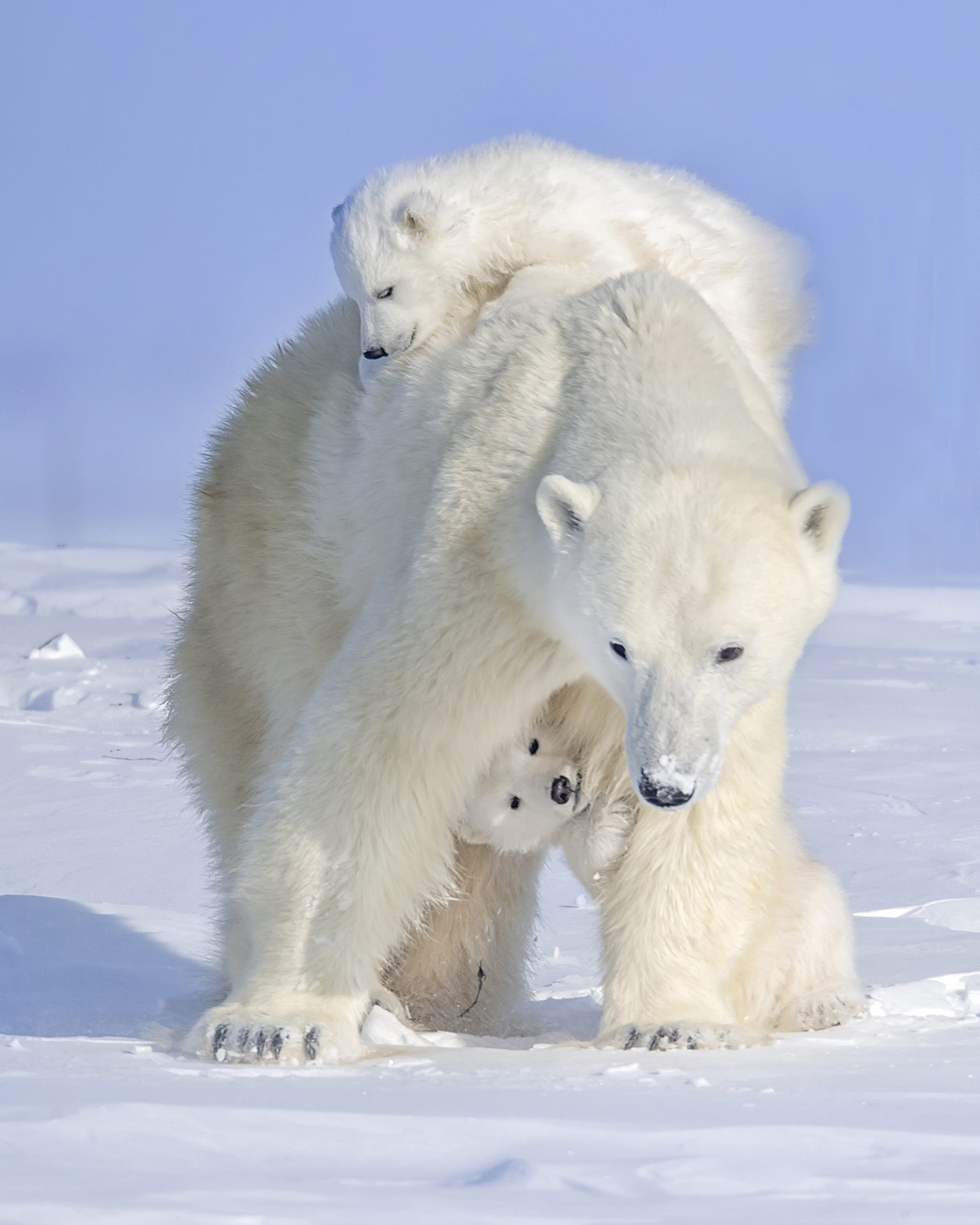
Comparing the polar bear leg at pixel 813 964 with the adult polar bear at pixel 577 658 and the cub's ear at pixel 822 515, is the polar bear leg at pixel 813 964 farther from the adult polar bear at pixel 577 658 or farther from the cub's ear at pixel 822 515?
the cub's ear at pixel 822 515

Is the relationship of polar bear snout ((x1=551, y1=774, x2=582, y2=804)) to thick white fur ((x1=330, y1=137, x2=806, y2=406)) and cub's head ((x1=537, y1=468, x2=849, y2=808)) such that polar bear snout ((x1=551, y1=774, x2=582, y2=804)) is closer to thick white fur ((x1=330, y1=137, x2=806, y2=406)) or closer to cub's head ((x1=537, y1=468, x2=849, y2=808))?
cub's head ((x1=537, y1=468, x2=849, y2=808))

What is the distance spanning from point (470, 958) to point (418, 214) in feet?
6.31

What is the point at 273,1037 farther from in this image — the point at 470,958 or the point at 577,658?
the point at 470,958

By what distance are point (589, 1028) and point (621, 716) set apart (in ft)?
3.04

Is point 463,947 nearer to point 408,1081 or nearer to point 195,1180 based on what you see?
point 408,1081

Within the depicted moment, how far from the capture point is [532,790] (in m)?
3.38

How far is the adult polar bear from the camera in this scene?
2.68 m

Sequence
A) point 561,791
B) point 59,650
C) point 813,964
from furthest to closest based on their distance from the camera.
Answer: point 59,650
point 813,964
point 561,791

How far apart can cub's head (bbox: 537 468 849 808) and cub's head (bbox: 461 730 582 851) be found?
569 mm

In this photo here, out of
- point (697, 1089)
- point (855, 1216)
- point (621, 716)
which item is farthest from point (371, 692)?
point (855, 1216)

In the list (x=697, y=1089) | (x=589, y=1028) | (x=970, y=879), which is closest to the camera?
(x=697, y=1089)

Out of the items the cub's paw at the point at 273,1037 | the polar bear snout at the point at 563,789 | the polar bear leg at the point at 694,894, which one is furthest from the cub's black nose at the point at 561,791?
the cub's paw at the point at 273,1037

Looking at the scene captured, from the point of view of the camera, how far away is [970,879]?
19.2ft

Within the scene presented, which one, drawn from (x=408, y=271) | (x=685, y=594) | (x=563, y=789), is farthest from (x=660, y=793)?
(x=408, y=271)
